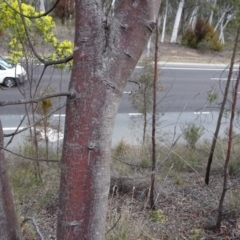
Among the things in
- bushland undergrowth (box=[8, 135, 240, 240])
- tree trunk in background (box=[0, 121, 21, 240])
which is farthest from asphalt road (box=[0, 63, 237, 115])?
Answer: tree trunk in background (box=[0, 121, 21, 240])

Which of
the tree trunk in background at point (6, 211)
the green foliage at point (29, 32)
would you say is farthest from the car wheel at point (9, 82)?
the tree trunk in background at point (6, 211)

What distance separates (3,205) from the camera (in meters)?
1.96

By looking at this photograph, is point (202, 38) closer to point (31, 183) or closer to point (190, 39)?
point (190, 39)

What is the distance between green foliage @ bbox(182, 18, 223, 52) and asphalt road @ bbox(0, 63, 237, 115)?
4275 mm

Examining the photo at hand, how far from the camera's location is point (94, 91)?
1388 mm

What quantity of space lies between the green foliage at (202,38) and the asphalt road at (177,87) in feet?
14.0

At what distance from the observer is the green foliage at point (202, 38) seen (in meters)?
26.1

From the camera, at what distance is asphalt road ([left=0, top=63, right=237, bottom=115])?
1034 cm

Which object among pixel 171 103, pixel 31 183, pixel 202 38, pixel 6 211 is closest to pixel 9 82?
pixel 171 103

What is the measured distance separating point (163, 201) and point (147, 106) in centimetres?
206

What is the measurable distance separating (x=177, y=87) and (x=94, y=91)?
14.8 m

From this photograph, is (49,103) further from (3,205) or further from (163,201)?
(3,205)

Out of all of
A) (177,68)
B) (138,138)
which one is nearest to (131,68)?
(138,138)

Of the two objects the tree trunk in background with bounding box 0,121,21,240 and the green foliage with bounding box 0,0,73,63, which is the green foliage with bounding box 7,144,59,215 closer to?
the green foliage with bounding box 0,0,73,63
